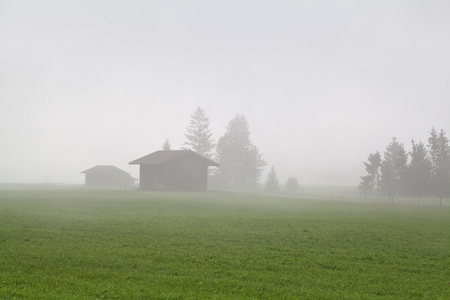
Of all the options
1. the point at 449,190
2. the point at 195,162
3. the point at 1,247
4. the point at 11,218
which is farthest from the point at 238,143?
the point at 1,247

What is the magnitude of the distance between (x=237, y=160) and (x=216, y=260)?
7934 cm

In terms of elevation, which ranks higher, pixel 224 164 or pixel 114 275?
pixel 224 164

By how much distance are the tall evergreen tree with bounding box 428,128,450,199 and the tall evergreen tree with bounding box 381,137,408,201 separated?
582cm

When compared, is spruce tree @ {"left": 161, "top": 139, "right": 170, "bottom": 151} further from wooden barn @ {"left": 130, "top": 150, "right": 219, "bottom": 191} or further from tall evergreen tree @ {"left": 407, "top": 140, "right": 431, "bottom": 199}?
tall evergreen tree @ {"left": 407, "top": 140, "right": 431, "bottom": 199}

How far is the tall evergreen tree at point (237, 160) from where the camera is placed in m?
90.3

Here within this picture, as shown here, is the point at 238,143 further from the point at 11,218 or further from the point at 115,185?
the point at 11,218

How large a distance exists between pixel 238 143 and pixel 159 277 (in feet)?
272

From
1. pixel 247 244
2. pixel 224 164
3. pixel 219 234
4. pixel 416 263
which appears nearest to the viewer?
pixel 416 263

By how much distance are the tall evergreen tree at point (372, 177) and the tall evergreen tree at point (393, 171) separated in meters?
1.43

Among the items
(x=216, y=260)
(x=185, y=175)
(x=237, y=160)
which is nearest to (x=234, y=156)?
(x=237, y=160)

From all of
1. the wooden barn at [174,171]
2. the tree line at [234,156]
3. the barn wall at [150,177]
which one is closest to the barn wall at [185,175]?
the wooden barn at [174,171]

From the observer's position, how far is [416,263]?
45.5 ft

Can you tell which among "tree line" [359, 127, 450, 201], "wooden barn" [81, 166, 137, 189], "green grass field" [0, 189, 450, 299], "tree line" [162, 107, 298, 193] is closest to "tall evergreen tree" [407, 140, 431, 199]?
"tree line" [359, 127, 450, 201]

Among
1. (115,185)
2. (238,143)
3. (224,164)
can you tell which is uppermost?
(238,143)
